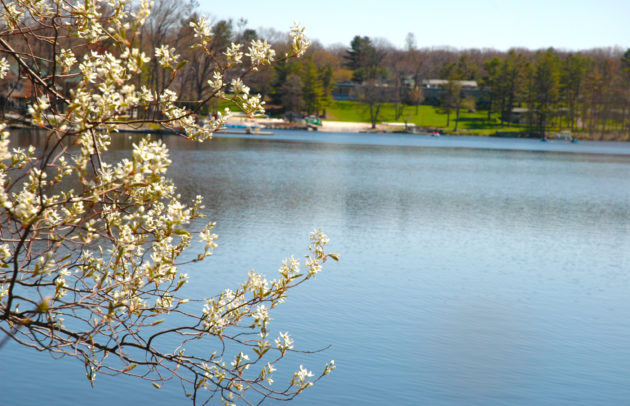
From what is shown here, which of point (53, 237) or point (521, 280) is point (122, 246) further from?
point (521, 280)

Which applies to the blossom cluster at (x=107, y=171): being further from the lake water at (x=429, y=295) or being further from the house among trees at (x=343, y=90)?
the house among trees at (x=343, y=90)

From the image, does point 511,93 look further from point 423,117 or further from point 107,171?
point 107,171

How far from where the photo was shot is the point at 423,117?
5098 inches

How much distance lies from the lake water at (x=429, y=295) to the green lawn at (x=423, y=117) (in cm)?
9177

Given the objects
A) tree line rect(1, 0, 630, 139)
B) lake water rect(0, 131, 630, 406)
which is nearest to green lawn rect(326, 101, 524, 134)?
tree line rect(1, 0, 630, 139)

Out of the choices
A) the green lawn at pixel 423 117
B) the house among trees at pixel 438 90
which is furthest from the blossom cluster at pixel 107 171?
the house among trees at pixel 438 90

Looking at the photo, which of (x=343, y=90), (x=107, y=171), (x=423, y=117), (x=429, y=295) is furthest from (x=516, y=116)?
(x=107, y=171)

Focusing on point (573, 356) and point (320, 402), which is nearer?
point (320, 402)

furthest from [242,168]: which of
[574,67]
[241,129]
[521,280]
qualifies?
[574,67]

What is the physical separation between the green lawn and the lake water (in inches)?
3613

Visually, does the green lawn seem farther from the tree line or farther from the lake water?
the lake water

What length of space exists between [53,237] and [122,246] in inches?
22.2

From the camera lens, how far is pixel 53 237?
15.6 feet

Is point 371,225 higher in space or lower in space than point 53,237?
lower
